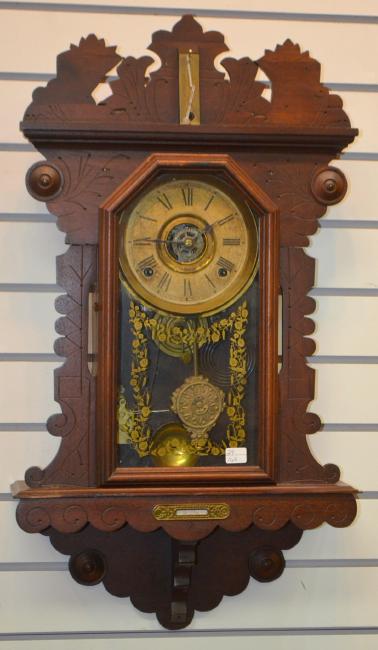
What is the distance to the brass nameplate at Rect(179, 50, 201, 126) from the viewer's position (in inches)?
50.3

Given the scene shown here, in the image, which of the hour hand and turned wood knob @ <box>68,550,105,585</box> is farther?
turned wood knob @ <box>68,550,105,585</box>

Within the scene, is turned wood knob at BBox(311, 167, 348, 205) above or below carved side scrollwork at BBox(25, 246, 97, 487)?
above

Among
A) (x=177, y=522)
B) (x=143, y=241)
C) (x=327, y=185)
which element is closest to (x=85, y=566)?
(x=177, y=522)

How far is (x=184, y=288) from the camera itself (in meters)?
1.27

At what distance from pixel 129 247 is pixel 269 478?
0.40 metres

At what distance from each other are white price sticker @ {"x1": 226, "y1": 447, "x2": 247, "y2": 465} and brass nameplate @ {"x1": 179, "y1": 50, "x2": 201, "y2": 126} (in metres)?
0.49

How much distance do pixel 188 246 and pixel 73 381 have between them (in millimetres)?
268

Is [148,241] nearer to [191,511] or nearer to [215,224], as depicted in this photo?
[215,224]

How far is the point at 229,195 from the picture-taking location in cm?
128

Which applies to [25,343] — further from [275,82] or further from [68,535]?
Result: [275,82]

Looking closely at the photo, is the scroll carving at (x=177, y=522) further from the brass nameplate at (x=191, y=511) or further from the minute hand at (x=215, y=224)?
the minute hand at (x=215, y=224)

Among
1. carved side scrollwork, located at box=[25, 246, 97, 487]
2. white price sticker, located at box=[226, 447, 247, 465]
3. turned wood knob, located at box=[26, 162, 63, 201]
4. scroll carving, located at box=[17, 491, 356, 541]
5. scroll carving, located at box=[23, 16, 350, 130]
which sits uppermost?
scroll carving, located at box=[23, 16, 350, 130]

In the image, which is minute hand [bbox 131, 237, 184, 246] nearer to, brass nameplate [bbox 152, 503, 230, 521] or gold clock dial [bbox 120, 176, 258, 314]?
gold clock dial [bbox 120, 176, 258, 314]

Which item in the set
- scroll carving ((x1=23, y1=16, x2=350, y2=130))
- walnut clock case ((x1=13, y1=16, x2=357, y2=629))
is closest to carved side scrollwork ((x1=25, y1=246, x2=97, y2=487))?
walnut clock case ((x1=13, y1=16, x2=357, y2=629))
